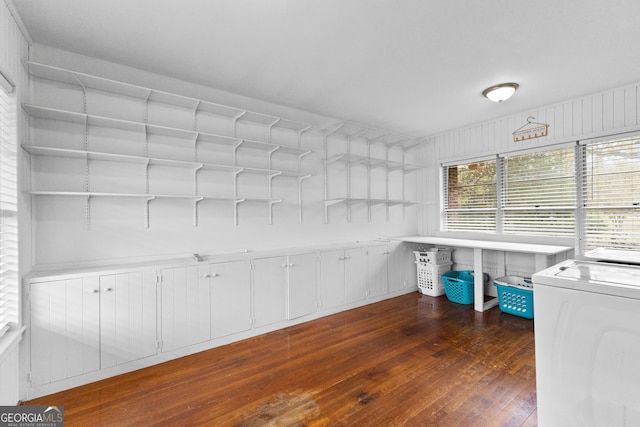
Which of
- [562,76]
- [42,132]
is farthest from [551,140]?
[42,132]

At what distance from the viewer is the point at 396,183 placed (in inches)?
199

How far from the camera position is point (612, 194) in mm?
3355

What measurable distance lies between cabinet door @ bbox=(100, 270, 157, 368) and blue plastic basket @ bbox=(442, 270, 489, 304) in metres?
3.70

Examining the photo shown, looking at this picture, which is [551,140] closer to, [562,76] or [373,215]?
[562,76]

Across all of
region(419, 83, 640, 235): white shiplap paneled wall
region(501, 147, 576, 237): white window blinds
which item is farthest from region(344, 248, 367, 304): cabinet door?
region(501, 147, 576, 237): white window blinds

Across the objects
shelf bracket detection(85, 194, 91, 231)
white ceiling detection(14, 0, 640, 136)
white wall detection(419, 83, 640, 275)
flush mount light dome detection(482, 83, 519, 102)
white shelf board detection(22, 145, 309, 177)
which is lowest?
shelf bracket detection(85, 194, 91, 231)

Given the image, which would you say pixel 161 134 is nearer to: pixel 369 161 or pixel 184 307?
pixel 184 307

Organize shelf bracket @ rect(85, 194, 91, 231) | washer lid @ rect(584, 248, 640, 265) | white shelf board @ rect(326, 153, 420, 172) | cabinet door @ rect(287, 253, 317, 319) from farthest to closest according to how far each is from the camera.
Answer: white shelf board @ rect(326, 153, 420, 172) < cabinet door @ rect(287, 253, 317, 319) < shelf bracket @ rect(85, 194, 91, 231) < washer lid @ rect(584, 248, 640, 265)

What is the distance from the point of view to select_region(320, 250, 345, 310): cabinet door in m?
3.65

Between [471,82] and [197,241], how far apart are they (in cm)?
333

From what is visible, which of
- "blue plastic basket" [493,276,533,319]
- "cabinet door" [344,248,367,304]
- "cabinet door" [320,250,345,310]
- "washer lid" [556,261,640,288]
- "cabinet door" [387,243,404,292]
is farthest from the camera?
"cabinet door" [387,243,404,292]

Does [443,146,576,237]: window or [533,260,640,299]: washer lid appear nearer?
[533,260,640,299]: washer lid

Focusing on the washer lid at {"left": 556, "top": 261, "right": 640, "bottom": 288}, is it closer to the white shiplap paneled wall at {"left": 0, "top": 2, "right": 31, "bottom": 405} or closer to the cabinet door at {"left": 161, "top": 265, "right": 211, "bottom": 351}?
the cabinet door at {"left": 161, "top": 265, "right": 211, "bottom": 351}

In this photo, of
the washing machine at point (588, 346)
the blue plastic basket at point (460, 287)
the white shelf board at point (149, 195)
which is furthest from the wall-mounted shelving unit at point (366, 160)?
the washing machine at point (588, 346)
